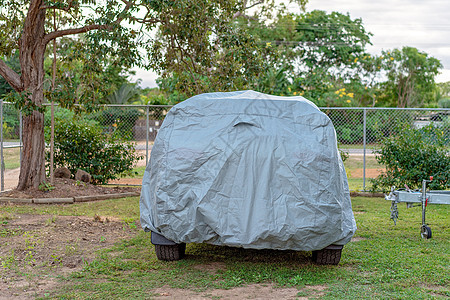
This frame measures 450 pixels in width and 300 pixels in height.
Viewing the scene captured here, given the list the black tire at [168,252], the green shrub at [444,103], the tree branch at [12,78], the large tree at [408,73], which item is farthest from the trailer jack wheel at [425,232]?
the green shrub at [444,103]

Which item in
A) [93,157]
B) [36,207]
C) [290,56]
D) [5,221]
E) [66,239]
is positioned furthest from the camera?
[290,56]

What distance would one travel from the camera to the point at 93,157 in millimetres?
12195

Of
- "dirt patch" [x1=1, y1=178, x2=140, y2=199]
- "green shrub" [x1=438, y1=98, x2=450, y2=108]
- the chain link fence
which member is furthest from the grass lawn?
"green shrub" [x1=438, y1=98, x2=450, y2=108]

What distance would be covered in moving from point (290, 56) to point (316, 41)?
12.1ft

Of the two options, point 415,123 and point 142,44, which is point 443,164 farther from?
point 142,44

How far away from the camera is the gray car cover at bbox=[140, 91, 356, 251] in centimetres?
488

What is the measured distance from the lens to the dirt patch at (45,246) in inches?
195

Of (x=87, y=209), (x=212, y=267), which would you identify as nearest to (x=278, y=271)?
(x=212, y=267)

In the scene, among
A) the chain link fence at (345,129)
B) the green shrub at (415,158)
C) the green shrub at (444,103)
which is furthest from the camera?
the green shrub at (444,103)

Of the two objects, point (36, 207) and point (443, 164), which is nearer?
point (36, 207)

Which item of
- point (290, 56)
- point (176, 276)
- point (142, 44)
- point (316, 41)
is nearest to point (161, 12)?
point (142, 44)

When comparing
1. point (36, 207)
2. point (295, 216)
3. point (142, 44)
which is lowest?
point (36, 207)

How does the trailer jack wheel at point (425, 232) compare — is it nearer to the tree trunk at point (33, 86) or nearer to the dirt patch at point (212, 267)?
the dirt patch at point (212, 267)

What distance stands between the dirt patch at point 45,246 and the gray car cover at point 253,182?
124cm
